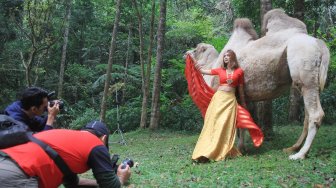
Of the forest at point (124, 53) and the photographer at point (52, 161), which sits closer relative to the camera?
the photographer at point (52, 161)

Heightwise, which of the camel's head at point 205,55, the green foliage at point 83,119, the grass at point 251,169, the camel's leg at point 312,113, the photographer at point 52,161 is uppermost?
the camel's head at point 205,55

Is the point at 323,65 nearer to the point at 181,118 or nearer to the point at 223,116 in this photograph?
the point at 223,116

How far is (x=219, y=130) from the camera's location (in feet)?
27.1

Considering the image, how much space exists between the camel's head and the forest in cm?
338

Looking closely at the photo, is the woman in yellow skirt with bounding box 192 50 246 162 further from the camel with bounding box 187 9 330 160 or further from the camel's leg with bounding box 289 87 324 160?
the camel's leg with bounding box 289 87 324 160

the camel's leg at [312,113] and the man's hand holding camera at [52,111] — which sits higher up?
the man's hand holding camera at [52,111]

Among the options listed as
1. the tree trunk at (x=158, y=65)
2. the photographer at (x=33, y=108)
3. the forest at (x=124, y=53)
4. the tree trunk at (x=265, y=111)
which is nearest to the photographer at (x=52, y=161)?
the photographer at (x=33, y=108)

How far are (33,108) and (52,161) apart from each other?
111 centimetres

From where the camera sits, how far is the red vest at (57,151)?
3029 mm

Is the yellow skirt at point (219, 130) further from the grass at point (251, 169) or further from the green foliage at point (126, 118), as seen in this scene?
the green foliage at point (126, 118)

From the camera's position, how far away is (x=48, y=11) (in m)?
14.6

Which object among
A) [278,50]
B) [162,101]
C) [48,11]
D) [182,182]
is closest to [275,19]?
[278,50]

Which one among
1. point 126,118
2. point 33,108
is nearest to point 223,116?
point 33,108

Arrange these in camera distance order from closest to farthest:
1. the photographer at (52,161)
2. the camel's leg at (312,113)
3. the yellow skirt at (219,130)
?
the photographer at (52,161)
the camel's leg at (312,113)
the yellow skirt at (219,130)
